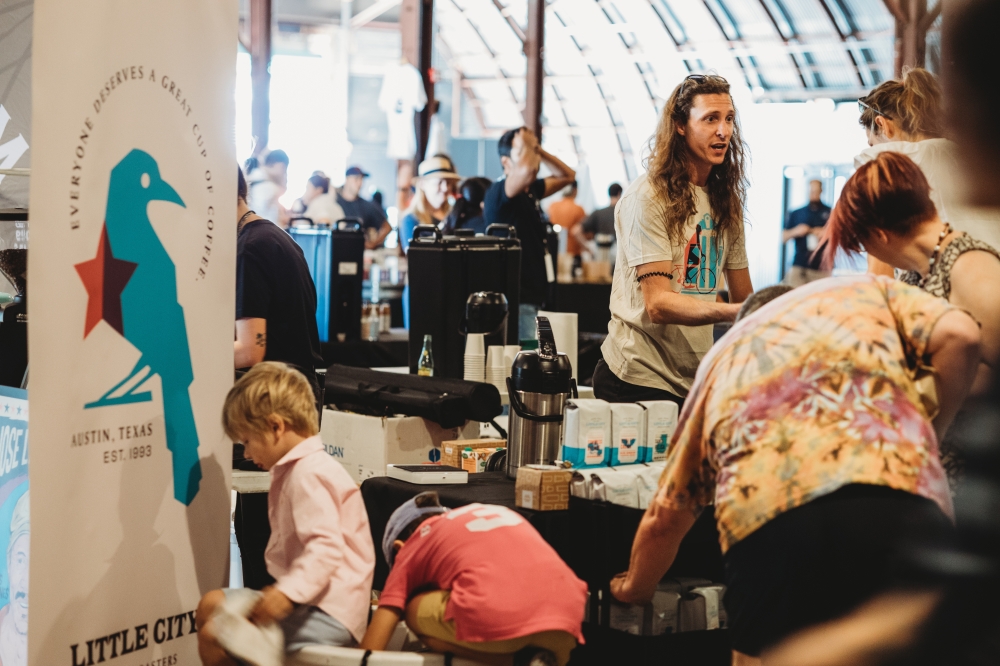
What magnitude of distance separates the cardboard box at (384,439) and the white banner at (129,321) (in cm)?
94

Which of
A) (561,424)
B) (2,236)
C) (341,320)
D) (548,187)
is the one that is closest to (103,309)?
(2,236)

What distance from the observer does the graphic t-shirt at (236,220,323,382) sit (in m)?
3.17

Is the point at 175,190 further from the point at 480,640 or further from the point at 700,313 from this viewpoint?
the point at 700,313

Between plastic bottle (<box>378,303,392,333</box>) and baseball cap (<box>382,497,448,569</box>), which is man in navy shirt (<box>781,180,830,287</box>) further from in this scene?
baseball cap (<box>382,497,448,569</box>)

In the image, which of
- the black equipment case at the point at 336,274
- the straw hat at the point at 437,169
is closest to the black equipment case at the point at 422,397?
the black equipment case at the point at 336,274

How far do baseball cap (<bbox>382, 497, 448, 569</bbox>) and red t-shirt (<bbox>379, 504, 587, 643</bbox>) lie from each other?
102 mm

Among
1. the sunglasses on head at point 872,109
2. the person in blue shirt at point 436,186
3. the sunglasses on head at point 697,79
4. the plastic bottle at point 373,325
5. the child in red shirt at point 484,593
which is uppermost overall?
the person in blue shirt at point 436,186

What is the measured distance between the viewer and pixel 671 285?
111 inches

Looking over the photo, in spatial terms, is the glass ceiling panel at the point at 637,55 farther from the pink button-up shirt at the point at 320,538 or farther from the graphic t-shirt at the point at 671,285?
the pink button-up shirt at the point at 320,538

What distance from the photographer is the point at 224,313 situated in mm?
2408

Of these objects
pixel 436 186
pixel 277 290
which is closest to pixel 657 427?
pixel 277 290

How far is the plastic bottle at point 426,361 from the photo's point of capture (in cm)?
402

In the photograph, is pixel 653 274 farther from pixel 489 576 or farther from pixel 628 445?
pixel 489 576

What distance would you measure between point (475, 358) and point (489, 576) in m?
1.73
